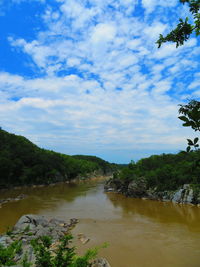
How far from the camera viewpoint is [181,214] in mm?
18359

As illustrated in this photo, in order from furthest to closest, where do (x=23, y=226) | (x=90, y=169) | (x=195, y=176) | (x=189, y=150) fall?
(x=90, y=169), (x=23, y=226), (x=195, y=176), (x=189, y=150)

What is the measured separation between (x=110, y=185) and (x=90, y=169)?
3659cm

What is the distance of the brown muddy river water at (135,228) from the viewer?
982 cm

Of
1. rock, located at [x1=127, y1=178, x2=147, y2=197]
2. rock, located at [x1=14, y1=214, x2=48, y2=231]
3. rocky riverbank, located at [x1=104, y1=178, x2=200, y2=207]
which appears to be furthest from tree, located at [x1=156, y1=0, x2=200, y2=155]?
rock, located at [x1=127, y1=178, x2=147, y2=197]

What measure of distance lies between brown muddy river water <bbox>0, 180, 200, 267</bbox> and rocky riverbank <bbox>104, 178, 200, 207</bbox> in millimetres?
1449

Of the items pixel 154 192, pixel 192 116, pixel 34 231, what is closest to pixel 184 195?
pixel 154 192

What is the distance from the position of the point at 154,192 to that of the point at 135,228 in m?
13.2

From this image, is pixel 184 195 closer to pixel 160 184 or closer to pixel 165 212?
pixel 160 184

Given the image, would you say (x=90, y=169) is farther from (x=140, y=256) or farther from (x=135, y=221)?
(x=140, y=256)

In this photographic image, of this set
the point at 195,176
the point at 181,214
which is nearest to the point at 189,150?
the point at 195,176

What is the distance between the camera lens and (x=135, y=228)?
48.4ft

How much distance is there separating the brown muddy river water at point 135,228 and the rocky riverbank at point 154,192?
1.45 meters

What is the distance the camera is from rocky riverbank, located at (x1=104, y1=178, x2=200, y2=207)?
22547mm

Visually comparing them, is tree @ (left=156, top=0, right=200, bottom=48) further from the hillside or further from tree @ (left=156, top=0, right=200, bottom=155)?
the hillside
